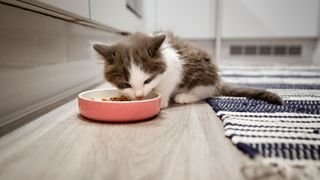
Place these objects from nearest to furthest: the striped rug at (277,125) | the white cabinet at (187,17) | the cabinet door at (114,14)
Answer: the striped rug at (277,125) < the cabinet door at (114,14) < the white cabinet at (187,17)

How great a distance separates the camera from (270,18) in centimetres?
358

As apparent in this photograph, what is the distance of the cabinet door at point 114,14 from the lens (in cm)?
164

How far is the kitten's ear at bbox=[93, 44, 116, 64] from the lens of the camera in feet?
3.61

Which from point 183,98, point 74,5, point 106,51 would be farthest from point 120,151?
point 74,5

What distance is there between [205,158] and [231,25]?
3235 mm

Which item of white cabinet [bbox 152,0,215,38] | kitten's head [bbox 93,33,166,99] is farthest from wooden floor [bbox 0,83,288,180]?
white cabinet [bbox 152,0,215,38]

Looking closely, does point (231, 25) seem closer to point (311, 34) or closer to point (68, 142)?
point (311, 34)

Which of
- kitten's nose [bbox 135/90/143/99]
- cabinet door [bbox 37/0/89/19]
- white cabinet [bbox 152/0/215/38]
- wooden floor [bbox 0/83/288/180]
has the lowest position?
wooden floor [bbox 0/83/288/180]

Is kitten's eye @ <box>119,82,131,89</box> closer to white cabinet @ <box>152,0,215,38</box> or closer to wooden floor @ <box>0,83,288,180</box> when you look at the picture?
wooden floor @ <box>0,83,288,180</box>

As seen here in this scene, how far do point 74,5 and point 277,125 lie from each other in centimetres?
98

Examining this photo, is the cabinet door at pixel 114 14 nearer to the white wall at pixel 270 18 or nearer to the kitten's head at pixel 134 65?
the kitten's head at pixel 134 65

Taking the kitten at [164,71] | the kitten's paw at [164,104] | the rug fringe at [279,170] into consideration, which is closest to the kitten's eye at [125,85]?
the kitten at [164,71]

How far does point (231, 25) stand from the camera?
145 inches

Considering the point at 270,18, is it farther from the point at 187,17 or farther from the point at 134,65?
the point at 134,65
